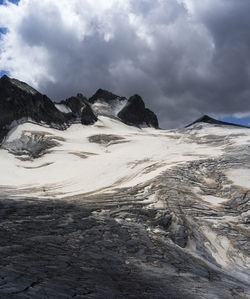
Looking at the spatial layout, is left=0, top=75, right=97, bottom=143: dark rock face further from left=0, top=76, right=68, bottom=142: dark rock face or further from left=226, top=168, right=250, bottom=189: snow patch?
left=226, top=168, right=250, bottom=189: snow patch

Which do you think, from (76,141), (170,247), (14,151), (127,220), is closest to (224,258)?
(170,247)

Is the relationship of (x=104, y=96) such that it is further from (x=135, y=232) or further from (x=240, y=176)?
(x=135, y=232)

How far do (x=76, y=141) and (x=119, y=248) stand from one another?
52694 mm

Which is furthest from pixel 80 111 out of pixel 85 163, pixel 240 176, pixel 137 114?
pixel 240 176

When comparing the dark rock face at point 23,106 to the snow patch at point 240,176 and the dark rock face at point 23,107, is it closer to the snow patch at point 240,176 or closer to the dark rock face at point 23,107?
the dark rock face at point 23,107

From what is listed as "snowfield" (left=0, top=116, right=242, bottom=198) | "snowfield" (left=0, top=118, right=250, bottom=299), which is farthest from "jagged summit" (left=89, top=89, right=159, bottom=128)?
"snowfield" (left=0, top=118, right=250, bottom=299)

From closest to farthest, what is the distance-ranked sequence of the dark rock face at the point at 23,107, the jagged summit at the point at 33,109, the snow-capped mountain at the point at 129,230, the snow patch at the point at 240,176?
the snow-capped mountain at the point at 129,230 → the snow patch at the point at 240,176 → the dark rock face at the point at 23,107 → the jagged summit at the point at 33,109

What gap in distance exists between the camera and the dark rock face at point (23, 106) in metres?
67.8

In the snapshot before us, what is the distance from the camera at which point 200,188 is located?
84.3ft

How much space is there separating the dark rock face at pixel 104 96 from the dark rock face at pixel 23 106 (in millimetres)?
49148

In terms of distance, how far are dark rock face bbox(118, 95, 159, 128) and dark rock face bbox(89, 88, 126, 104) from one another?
34.4ft

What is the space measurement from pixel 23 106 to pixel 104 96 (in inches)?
2480

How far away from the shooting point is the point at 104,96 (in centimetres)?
13150

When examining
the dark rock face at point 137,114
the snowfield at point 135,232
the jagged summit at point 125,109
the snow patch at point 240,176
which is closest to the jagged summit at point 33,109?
the dark rock face at point 137,114
